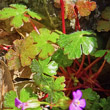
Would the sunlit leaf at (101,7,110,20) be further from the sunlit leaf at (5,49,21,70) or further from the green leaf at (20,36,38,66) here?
the sunlit leaf at (5,49,21,70)

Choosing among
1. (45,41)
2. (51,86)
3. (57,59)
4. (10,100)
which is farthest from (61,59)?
(10,100)

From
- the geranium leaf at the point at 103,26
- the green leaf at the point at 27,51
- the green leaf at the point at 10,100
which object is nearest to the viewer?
the green leaf at the point at 10,100

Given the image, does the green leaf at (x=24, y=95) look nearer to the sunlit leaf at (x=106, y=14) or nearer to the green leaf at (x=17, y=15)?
the green leaf at (x=17, y=15)

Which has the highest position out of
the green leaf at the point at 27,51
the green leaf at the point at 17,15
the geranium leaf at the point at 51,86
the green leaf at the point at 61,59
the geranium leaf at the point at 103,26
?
the green leaf at the point at 17,15

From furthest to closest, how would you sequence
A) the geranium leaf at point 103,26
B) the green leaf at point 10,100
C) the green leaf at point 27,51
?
1. the geranium leaf at point 103,26
2. the green leaf at point 27,51
3. the green leaf at point 10,100

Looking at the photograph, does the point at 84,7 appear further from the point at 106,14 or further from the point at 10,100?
the point at 10,100

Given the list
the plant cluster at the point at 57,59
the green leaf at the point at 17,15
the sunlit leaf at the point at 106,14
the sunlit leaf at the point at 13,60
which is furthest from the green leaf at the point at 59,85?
the sunlit leaf at the point at 106,14
